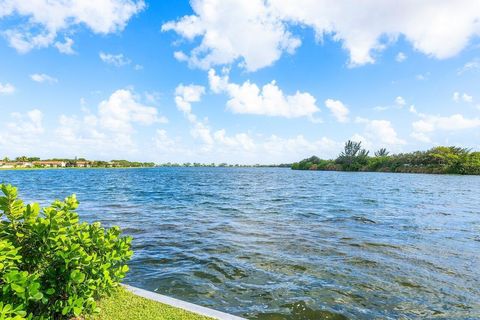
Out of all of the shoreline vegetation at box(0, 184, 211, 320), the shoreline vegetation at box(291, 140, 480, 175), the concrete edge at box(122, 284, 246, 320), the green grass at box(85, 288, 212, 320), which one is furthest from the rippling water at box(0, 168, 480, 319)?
the shoreline vegetation at box(291, 140, 480, 175)

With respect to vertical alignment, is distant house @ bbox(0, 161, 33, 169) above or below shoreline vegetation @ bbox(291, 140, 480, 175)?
below

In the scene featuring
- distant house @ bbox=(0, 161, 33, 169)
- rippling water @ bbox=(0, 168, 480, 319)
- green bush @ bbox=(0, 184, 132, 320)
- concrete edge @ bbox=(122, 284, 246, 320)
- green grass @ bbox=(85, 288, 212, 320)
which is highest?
green bush @ bbox=(0, 184, 132, 320)

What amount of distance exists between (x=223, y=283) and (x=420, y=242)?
1005 centimetres

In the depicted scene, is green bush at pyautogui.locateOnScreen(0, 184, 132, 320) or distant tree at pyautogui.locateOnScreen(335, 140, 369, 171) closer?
green bush at pyautogui.locateOnScreen(0, 184, 132, 320)

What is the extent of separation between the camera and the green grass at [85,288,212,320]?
16.6ft

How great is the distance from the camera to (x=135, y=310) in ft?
17.4

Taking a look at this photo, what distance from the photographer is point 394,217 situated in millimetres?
19531

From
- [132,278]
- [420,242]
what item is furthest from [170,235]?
[420,242]

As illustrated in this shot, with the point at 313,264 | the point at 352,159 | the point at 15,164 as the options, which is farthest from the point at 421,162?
the point at 15,164

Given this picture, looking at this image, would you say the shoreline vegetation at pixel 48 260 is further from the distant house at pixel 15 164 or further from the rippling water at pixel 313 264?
the distant house at pixel 15 164

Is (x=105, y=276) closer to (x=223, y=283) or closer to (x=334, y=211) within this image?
(x=223, y=283)

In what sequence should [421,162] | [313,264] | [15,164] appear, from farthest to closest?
[15,164], [421,162], [313,264]

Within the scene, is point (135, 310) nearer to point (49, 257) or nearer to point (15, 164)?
point (49, 257)

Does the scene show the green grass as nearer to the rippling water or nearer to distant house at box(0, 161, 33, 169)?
the rippling water
